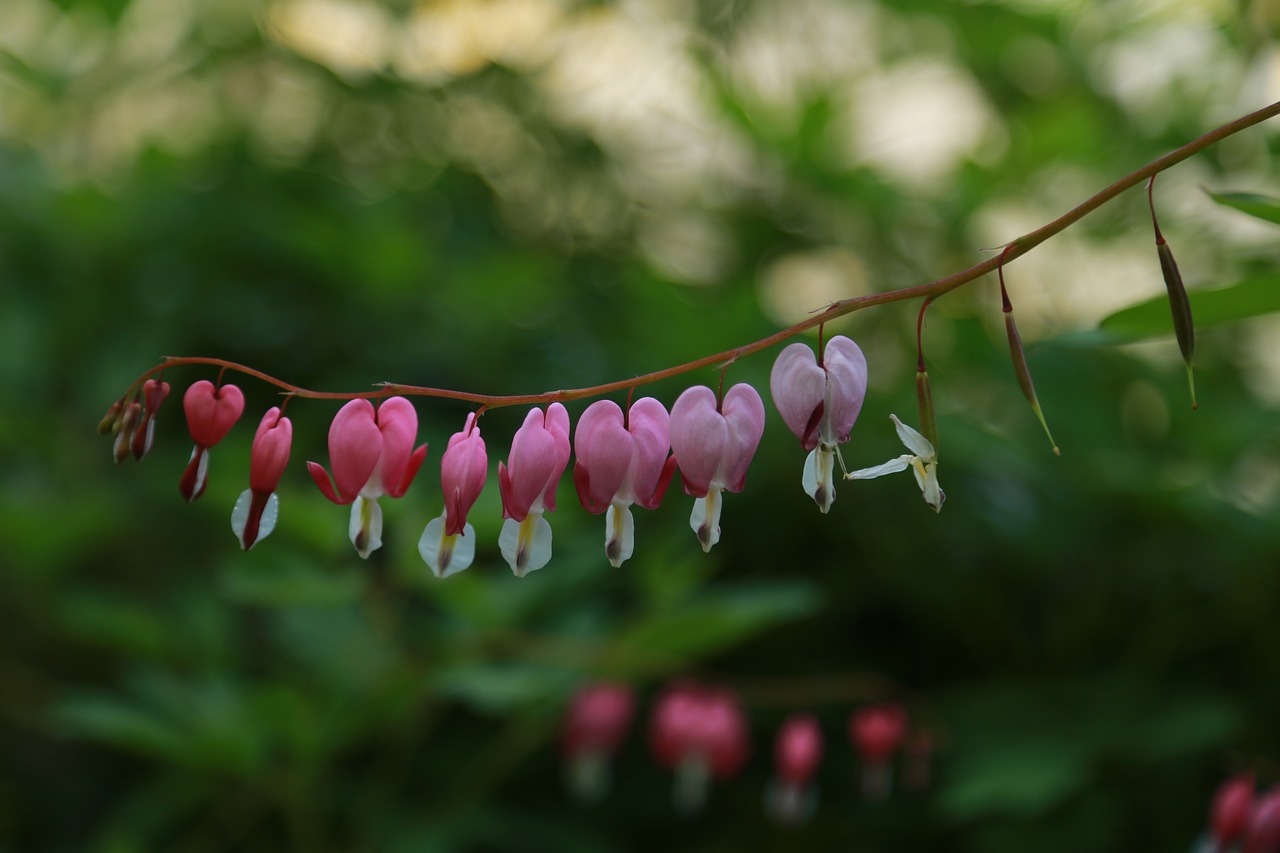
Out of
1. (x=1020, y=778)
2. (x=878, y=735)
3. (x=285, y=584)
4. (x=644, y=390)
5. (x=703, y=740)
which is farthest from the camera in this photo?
(x=644, y=390)

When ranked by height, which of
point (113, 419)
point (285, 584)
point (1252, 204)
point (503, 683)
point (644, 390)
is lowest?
point (503, 683)

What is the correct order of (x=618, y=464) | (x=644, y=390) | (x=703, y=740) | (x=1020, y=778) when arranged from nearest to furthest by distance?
(x=618, y=464) → (x=1020, y=778) → (x=703, y=740) → (x=644, y=390)

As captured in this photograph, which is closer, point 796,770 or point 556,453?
point 556,453

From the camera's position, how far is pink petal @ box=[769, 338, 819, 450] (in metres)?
0.72

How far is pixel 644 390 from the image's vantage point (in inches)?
74.4

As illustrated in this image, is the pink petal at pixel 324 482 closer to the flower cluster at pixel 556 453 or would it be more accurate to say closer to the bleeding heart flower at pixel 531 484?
the flower cluster at pixel 556 453

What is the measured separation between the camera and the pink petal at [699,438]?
0.75 m

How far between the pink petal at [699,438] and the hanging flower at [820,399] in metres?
0.05

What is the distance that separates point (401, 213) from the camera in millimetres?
2049

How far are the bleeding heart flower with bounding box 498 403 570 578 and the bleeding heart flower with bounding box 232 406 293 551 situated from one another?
16 centimetres

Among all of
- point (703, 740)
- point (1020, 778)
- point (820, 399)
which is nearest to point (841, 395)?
point (820, 399)

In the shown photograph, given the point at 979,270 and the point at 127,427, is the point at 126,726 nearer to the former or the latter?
the point at 127,427

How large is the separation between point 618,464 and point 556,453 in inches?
1.9

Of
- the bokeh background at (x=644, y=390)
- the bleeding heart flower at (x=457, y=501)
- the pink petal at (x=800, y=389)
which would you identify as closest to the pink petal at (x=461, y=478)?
the bleeding heart flower at (x=457, y=501)
